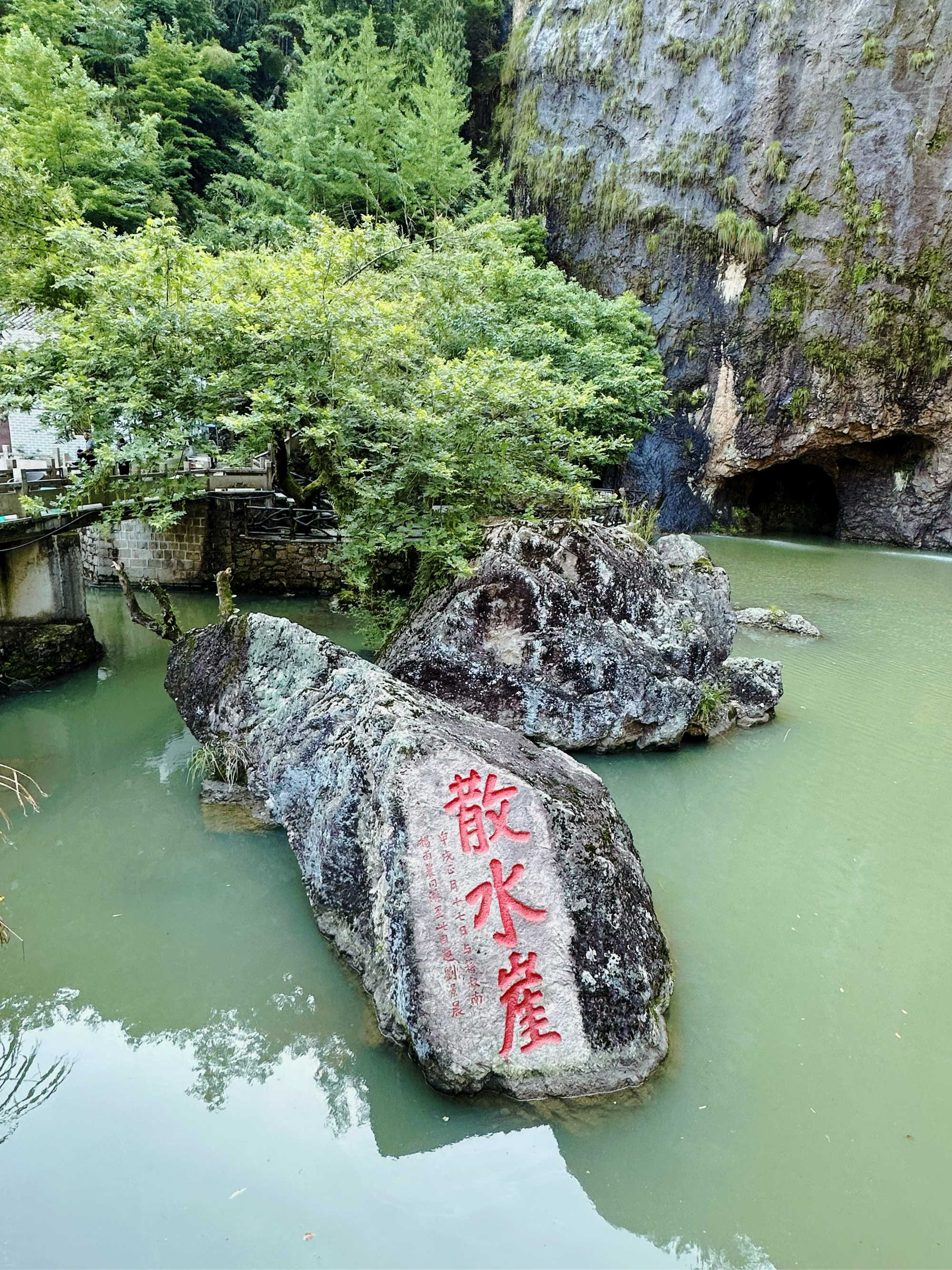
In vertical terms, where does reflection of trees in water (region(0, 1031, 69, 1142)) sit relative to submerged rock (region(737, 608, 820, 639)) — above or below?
below

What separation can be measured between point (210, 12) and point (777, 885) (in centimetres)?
2213

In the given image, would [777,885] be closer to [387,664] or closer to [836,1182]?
[836,1182]

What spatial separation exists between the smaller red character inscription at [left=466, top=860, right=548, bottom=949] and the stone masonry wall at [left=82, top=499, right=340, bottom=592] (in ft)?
28.5

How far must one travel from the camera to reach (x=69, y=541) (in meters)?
8.18

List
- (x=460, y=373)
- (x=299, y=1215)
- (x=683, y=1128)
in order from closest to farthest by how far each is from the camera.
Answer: (x=299, y=1215) → (x=683, y=1128) → (x=460, y=373)

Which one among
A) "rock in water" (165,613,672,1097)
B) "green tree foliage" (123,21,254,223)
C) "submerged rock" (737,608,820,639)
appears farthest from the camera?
"green tree foliage" (123,21,254,223)

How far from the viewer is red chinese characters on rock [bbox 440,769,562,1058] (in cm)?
293

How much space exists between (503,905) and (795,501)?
1870 cm

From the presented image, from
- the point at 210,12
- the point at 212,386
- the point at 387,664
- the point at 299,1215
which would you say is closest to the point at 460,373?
the point at 212,386

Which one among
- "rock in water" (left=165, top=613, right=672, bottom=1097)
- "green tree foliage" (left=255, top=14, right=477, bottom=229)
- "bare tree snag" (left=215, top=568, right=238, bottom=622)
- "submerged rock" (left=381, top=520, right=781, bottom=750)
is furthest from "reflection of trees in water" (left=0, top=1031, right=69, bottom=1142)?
"green tree foliage" (left=255, top=14, right=477, bottom=229)

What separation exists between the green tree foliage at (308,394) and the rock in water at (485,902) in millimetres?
2728

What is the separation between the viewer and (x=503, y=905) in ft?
10.0

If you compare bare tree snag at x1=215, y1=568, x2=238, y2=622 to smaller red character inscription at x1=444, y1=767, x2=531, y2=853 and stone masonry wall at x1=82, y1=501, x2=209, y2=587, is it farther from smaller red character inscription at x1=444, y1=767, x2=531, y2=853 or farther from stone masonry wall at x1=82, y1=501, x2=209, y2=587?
stone masonry wall at x1=82, y1=501, x2=209, y2=587

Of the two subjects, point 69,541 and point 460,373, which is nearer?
point 460,373
